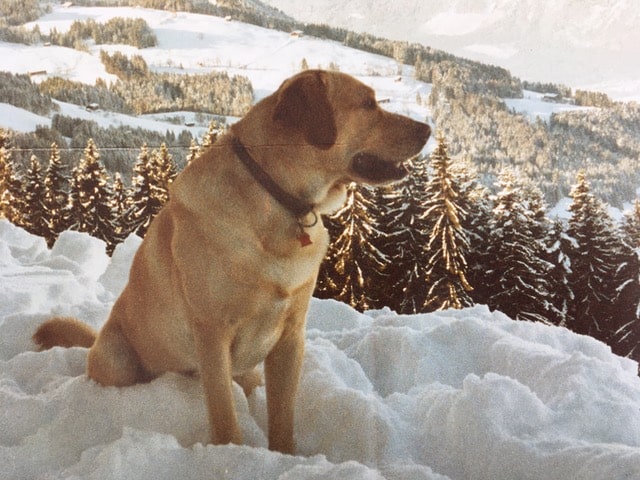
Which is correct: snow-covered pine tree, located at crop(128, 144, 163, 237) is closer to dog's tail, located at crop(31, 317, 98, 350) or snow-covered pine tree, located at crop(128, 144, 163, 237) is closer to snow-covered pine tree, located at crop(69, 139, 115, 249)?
snow-covered pine tree, located at crop(69, 139, 115, 249)

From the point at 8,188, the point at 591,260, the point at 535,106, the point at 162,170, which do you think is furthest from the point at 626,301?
the point at 8,188

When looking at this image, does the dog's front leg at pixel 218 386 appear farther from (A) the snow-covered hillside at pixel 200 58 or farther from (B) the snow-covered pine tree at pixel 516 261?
(B) the snow-covered pine tree at pixel 516 261

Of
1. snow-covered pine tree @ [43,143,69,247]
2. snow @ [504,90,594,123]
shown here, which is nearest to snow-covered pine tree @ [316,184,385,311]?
snow @ [504,90,594,123]

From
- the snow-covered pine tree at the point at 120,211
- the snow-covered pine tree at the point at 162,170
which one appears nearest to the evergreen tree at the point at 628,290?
the snow-covered pine tree at the point at 162,170

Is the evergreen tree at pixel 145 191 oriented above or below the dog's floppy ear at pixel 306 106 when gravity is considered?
below

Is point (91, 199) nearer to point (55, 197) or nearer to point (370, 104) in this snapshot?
point (55, 197)
